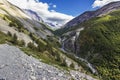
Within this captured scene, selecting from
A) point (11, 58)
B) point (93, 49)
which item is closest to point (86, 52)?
point (93, 49)

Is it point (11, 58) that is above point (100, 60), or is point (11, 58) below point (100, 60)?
above

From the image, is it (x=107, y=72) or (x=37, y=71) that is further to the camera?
(x=107, y=72)

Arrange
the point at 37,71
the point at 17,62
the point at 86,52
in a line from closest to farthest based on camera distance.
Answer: the point at 37,71 → the point at 17,62 → the point at 86,52

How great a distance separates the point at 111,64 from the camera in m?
162

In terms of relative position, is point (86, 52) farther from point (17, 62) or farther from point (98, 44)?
point (17, 62)

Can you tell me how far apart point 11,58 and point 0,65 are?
575cm

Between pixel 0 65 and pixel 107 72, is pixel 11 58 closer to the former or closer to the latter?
pixel 0 65

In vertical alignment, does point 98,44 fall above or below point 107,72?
above

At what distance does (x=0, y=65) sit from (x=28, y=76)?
5.94 metres

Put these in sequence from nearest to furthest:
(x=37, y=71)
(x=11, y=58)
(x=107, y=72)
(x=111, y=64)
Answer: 1. (x=37, y=71)
2. (x=11, y=58)
3. (x=107, y=72)
4. (x=111, y=64)

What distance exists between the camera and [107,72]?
14775 centimetres

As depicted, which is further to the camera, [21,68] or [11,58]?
[11,58]

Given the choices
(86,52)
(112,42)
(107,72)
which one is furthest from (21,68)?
(112,42)

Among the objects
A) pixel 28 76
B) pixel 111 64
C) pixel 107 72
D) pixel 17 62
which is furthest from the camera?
pixel 111 64
